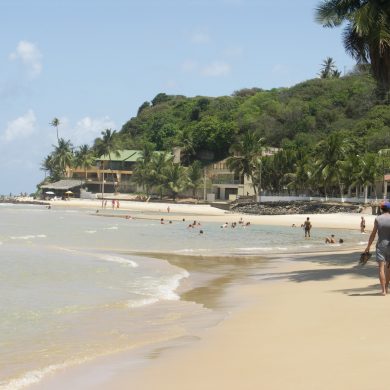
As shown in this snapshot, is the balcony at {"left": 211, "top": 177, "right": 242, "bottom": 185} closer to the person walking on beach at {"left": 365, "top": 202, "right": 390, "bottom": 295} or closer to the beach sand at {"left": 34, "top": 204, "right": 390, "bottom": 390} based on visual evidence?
the beach sand at {"left": 34, "top": 204, "right": 390, "bottom": 390}

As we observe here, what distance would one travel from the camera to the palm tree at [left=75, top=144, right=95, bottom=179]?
372 feet

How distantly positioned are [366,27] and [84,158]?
99836 mm

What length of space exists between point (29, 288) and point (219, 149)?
3645 inches

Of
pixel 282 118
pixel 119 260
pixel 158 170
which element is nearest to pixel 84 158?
pixel 158 170

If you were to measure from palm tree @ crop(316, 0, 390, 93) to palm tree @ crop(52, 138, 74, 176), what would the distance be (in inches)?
4126

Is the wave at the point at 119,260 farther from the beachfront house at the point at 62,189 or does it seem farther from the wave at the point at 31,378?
the beachfront house at the point at 62,189

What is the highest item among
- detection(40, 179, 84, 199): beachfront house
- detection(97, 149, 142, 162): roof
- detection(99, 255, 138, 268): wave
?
detection(97, 149, 142, 162): roof

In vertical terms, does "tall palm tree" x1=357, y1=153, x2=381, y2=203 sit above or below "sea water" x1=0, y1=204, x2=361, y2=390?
above

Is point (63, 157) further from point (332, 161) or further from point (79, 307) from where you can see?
point (79, 307)

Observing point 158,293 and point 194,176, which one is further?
point 194,176

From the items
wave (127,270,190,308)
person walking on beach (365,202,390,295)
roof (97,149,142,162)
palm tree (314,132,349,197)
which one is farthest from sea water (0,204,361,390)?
roof (97,149,142,162)

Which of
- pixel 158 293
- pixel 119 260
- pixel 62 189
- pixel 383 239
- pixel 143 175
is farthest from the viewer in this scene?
pixel 62 189

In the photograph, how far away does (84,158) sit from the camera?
11362 cm

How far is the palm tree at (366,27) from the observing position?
17.0 meters
